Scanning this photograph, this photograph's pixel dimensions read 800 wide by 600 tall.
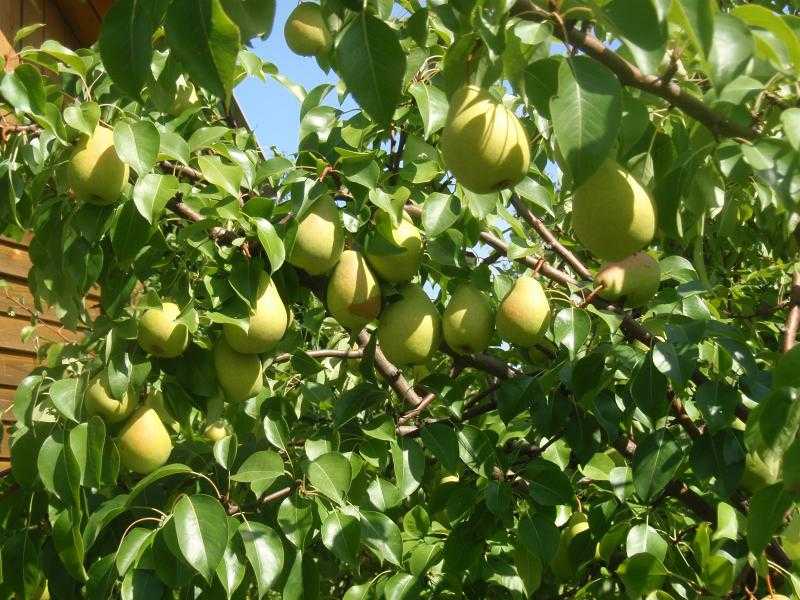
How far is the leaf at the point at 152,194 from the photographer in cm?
144

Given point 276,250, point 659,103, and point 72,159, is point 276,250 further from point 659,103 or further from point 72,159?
point 659,103

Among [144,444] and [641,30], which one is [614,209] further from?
[144,444]

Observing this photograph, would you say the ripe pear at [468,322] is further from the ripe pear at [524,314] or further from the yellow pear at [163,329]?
the yellow pear at [163,329]

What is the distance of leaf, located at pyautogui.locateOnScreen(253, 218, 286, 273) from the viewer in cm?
143

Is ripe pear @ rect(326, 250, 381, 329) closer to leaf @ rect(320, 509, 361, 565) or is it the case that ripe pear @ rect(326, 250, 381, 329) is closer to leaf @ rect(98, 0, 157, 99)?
leaf @ rect(320, 509, 361, 565)

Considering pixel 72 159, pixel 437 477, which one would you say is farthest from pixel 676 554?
pixel 72 159

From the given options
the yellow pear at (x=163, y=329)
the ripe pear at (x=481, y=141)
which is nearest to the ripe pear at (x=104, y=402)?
the yellow pear at (x=163, y=329)

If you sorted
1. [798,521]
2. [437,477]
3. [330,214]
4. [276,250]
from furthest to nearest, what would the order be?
[437,477], [330,214], [276,250], [798,521]

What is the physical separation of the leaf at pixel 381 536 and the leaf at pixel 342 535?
0.21 ft

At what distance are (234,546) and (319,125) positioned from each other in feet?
2.80

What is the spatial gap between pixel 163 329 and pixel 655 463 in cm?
88

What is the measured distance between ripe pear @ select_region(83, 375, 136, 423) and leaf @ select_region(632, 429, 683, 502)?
3.10 feet

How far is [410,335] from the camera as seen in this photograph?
1602mm

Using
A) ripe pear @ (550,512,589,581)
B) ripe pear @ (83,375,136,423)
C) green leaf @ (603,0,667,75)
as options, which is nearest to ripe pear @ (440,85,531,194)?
green leaf @ (603,0,667,75)
